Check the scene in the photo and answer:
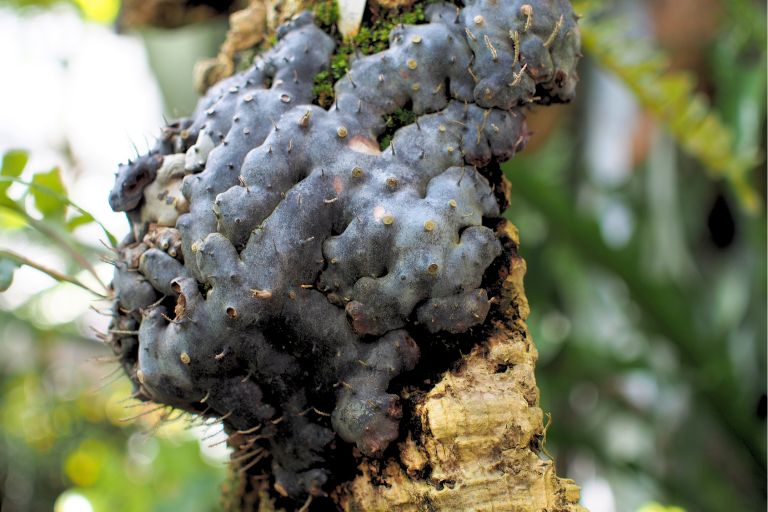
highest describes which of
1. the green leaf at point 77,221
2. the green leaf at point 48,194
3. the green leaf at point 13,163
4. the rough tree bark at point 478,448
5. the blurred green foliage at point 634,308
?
the green leaf at point 13,163

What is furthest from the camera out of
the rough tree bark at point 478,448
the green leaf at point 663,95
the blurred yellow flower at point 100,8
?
the blurred yellow flower at point 100,8

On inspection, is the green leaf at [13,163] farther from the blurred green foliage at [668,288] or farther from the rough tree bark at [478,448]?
the blurred green foliage at [668,288]

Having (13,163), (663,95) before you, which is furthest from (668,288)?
(13,163)

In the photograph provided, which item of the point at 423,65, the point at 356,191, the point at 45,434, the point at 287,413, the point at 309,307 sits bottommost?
the point at 45,434

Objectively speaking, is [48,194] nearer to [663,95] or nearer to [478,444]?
[478,444]

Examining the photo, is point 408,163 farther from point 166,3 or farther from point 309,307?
point 166,3

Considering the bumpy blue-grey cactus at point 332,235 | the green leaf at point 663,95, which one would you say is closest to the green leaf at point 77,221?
the bumpy blue-grey cactus at point 332,235

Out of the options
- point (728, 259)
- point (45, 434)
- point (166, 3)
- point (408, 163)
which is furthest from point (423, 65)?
point (45, 434)

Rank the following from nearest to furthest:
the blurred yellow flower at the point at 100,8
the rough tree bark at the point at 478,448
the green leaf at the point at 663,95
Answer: the rough tree bark at the point at 478,448
the green leaf at the point at 663,95
the blurred yellow flower at the point at 100,8

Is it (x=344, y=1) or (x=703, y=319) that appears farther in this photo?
(x=703, y=319)
